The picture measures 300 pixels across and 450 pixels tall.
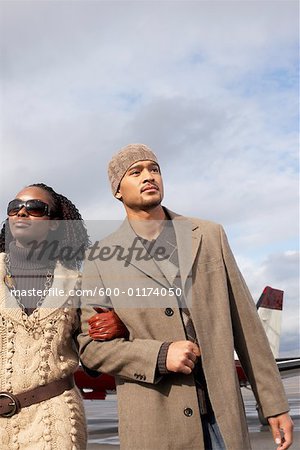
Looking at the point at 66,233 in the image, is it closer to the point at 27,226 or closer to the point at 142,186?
the point at 27,226

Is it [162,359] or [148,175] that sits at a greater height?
[148,175]

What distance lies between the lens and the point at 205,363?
284cm

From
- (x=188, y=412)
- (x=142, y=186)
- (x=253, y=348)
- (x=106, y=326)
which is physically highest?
(x=142, y=186)

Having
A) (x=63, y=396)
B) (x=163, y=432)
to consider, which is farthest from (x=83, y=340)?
(x=163, y=432)

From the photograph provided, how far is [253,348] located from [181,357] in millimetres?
427

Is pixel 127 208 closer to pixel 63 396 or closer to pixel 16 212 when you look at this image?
pixel 16 212

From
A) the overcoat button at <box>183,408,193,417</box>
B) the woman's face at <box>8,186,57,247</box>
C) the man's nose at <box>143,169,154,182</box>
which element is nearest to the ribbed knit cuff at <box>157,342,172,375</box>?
the overcoat button at <box>183,408,193,417</box>

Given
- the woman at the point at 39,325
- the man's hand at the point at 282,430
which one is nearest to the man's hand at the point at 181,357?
the man's hand at the point at 282,430

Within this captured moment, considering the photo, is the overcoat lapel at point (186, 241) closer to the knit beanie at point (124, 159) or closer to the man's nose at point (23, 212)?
the knit beanie at point (124, 159)

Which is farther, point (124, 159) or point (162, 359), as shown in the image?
point (124, 159)

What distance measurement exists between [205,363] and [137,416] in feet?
1.23

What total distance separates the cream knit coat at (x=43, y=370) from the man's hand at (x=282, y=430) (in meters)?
0.95

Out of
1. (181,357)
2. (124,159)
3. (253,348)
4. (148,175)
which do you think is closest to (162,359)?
(181,357)

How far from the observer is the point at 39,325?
323cm
